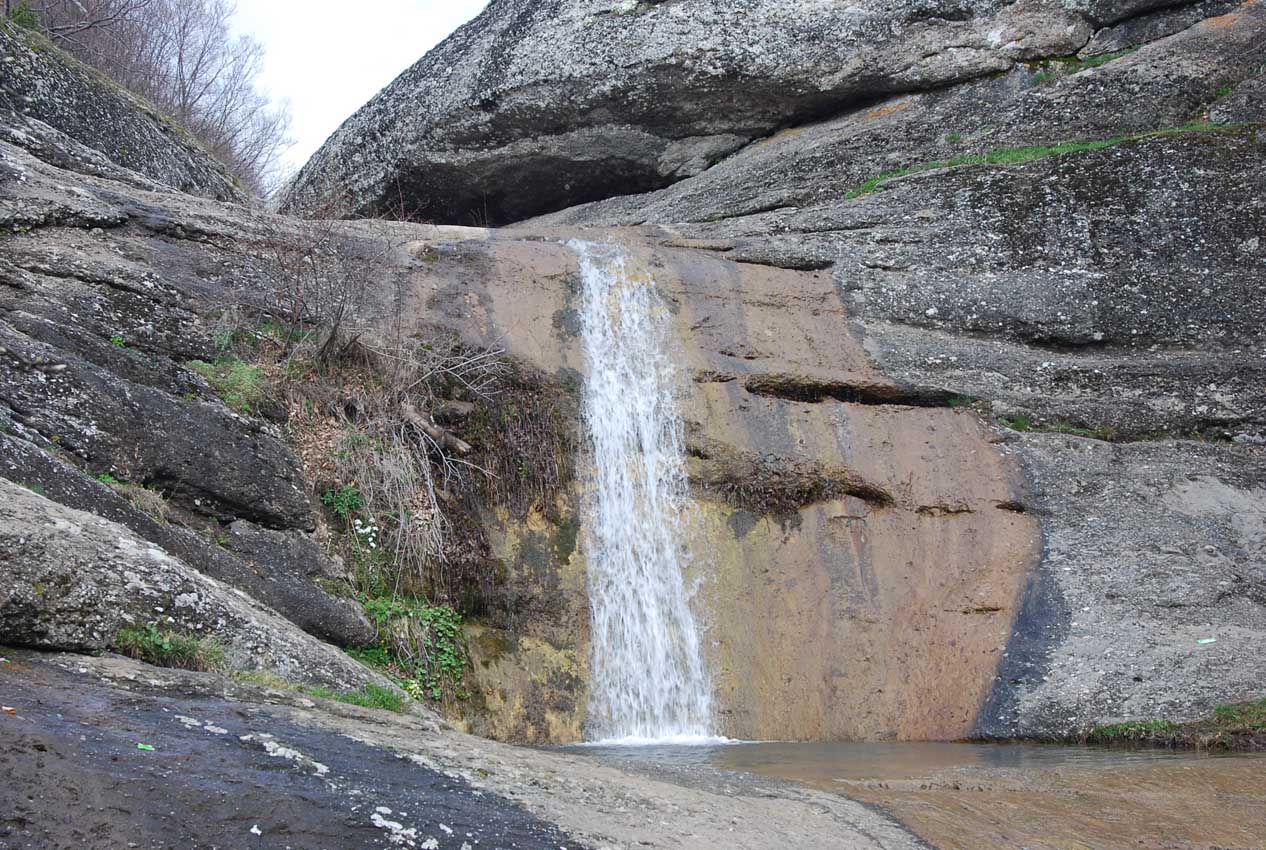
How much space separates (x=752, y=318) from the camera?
1325 centimetres

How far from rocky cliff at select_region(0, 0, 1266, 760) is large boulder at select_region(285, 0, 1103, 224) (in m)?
0.10

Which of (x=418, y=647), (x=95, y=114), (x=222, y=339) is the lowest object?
(x=418, y=647)

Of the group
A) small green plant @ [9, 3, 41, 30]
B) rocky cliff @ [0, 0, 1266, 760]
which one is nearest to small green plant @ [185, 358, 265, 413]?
rocky cliff @ [0, 0, 1266, 760]

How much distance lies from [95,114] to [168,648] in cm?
1116

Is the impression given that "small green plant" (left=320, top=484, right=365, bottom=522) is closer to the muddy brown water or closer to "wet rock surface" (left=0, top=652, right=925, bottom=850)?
the muddy brown water

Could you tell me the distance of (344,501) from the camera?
9547 mm

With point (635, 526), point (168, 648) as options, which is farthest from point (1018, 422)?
point (168, 648)

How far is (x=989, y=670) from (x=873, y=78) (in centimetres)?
1111

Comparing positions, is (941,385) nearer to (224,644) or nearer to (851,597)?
(851,597)

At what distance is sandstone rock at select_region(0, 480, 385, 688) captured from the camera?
4906mm

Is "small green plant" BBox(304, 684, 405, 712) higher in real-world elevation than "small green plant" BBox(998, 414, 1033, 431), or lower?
lower

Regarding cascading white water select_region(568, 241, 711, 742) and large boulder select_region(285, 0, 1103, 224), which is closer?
cascading white water select_region(568, 241, 711, 742)

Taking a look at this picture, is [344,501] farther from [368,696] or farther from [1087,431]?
[1087,431]

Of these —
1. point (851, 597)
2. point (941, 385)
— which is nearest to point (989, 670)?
point (851, 597)
